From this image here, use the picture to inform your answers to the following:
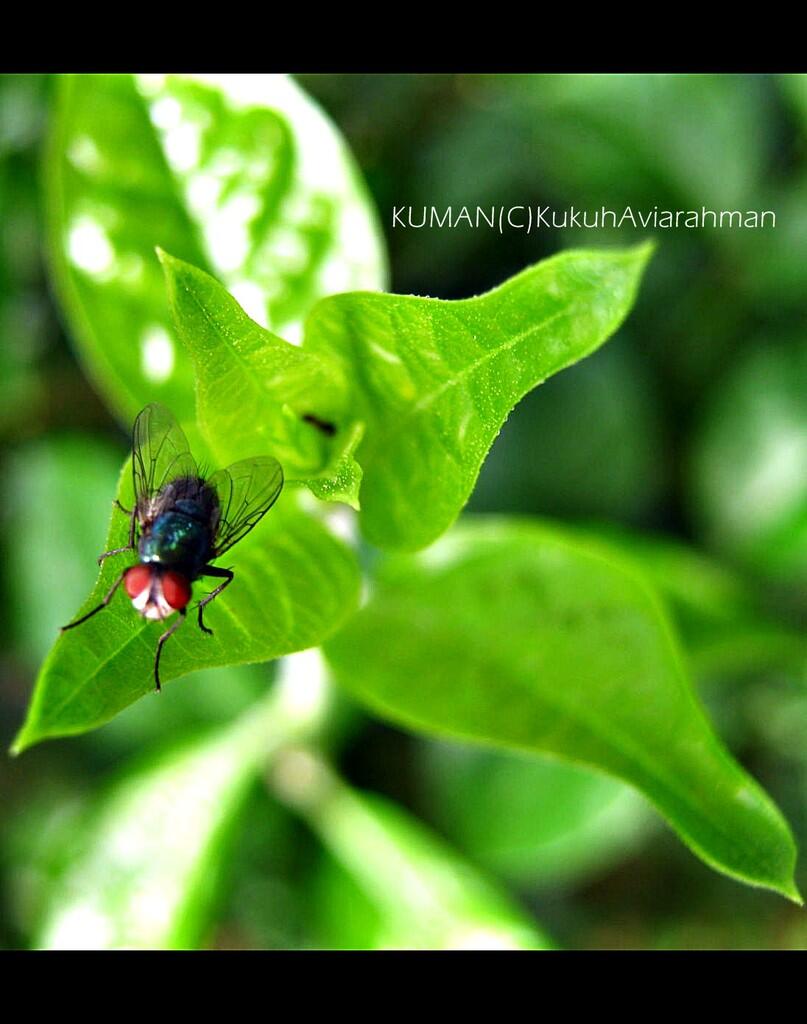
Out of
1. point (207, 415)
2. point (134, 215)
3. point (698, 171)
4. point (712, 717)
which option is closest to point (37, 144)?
point (134, 215)

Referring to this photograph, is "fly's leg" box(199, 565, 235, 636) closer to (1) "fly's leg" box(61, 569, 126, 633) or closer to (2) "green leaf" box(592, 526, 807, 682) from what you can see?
(1) "fly's leg" box(61, 569, 126, 633)

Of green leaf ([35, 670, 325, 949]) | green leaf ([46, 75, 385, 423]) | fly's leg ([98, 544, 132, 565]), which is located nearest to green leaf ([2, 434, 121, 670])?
green leaf ([35, 670, 325, 949])

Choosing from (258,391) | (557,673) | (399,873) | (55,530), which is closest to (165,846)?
(399,873)

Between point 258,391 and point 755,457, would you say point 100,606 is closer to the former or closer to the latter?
point 258,391

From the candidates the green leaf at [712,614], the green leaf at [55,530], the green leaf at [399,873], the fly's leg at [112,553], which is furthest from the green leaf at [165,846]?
the fly's leg at [112,553]

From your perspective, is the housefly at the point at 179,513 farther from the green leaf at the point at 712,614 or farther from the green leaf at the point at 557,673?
the green leaf at the point at 712,614

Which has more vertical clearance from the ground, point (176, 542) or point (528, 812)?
point (176, 542)
